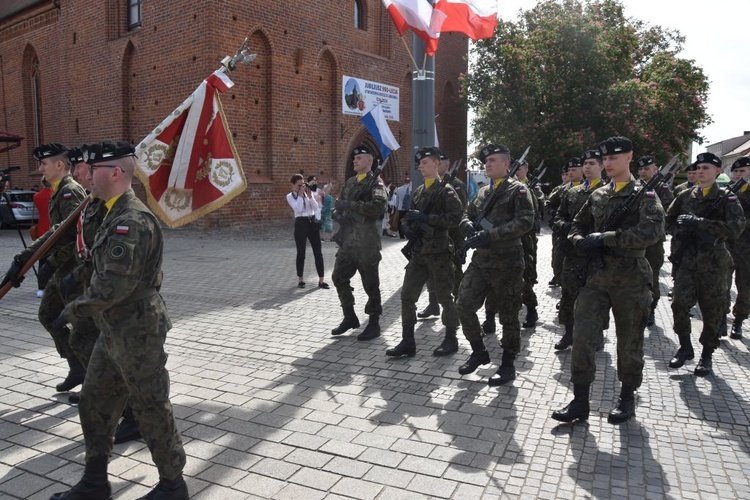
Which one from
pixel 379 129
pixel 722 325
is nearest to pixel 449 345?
pixel 722 325

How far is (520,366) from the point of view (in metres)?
5.56

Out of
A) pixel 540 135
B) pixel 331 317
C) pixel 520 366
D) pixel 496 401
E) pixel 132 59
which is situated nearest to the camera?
pixel 496 401

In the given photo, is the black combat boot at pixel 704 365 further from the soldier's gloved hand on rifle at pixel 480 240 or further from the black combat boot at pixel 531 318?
the soldier's gloved hand on rifle at pixel 480 240

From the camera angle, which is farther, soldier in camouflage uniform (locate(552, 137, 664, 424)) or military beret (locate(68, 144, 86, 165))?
military beret (locate(68, 144, 86, 165))

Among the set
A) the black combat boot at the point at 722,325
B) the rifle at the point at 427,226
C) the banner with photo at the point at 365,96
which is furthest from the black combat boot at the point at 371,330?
the banner with photo at the point at 365,96

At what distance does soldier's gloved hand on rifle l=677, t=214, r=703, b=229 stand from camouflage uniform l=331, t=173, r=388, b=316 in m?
2.88

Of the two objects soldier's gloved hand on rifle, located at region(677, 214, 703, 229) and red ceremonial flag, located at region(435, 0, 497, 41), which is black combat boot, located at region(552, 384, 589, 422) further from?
red ceremonial flag, located at region(435, 0, 497, 41)

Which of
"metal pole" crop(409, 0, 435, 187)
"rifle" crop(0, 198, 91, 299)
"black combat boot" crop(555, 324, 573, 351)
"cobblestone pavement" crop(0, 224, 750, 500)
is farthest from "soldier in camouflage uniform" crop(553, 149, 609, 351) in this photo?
"rifle" crop(0, 198, 91, 299)

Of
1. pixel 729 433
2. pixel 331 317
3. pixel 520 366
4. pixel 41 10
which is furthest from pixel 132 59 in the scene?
pixel 729 433

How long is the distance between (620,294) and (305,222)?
6.45m

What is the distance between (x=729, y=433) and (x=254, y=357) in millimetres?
4029

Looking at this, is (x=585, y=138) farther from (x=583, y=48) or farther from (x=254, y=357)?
(x=254, y=357)

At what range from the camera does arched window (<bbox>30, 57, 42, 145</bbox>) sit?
24.4 m

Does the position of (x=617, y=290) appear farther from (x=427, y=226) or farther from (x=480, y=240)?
(x=427, y=226)
